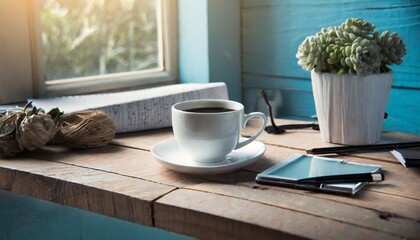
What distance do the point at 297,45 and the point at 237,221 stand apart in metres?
0.73

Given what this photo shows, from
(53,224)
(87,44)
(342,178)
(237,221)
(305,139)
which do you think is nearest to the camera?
(237,221)

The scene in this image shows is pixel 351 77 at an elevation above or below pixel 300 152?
above

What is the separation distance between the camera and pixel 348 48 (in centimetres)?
79

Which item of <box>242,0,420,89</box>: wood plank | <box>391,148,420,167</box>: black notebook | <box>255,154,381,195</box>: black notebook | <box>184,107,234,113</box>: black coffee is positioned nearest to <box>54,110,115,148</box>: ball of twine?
<box>184,107,234,113</box>: black coffee

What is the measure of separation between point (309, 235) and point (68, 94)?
71cm

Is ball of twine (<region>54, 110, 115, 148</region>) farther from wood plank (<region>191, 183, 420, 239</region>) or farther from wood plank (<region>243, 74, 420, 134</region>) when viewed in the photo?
wood plank (<region>243, 74, 420, 134</region>)

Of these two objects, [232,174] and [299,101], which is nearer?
[232,174]

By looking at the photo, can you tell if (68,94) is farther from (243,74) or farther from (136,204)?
(136,204)

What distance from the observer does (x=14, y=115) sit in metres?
0.77

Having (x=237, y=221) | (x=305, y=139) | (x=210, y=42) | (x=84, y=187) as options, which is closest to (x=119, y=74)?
(x=210, y=42)

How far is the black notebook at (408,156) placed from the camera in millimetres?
704

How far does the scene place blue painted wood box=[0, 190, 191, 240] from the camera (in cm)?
91

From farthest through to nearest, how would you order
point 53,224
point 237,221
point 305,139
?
point 53,224, point 305,139, point 237,221

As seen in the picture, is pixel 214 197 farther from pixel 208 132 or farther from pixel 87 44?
pixel 87 44
